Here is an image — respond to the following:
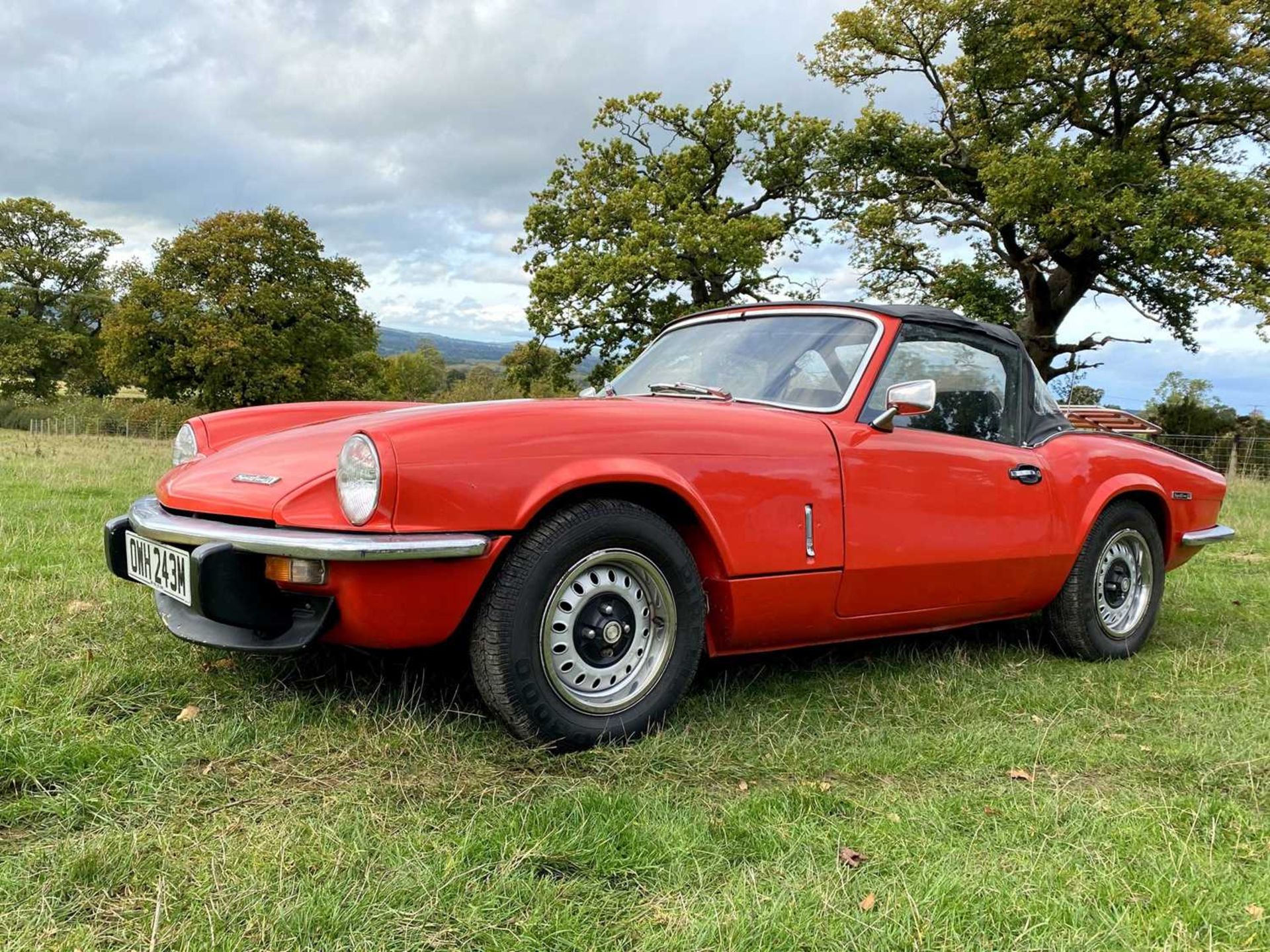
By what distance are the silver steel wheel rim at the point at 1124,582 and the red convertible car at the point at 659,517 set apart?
0.07m

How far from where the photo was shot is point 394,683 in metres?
2.95

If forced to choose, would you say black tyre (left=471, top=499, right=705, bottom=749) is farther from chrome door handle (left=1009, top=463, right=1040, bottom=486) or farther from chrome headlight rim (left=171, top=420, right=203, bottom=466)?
chrome headlight rim (left=171, top=420, right=203, bottom=466)

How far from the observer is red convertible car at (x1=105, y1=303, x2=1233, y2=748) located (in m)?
2.36

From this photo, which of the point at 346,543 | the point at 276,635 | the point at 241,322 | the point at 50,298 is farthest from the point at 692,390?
the point at 50,298

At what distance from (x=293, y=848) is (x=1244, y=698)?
11.2 ft

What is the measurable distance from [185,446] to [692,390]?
6.90 ft

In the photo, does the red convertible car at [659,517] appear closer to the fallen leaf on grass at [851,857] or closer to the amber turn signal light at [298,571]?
the amber turn signal light at [298,571]

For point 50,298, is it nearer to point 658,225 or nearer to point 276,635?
point 658,225

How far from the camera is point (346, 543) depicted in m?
2.26

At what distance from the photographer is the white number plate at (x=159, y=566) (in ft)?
8.13

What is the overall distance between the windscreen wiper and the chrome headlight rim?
1879 millimetres

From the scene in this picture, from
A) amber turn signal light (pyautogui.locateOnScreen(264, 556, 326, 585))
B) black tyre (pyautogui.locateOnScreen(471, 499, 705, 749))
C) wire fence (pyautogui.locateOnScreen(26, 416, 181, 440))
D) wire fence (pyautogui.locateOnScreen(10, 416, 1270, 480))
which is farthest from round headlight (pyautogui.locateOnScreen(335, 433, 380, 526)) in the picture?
wire fence (pyautogui.locateOnScreen(26, 416, 181, 440))

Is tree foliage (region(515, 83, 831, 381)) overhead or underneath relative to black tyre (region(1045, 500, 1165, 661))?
overhead

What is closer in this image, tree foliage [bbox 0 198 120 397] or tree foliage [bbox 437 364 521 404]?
tree foliage [bbox 437 364 521 404]
